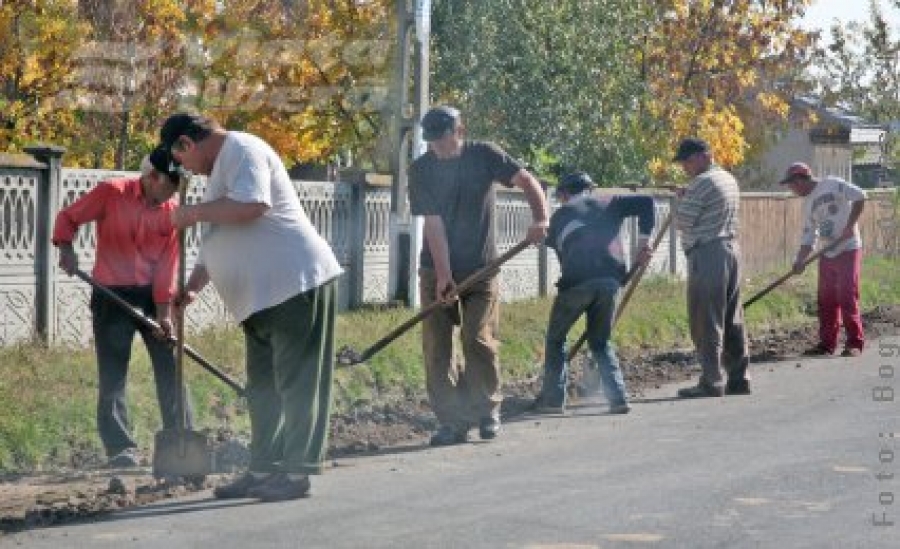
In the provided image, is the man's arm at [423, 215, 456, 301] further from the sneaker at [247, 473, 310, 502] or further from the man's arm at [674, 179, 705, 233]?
the man's arm at [674, 179, 705, 233]

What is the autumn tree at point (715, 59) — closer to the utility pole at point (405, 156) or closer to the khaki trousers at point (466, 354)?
the utility pole at point (405, 156)

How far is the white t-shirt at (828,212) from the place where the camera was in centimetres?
1717

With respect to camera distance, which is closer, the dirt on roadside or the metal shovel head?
the dirt on roadside

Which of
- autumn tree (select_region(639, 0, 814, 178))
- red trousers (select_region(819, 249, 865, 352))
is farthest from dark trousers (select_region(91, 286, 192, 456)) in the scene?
autumn tree (select_region(639, 0, 814, 178))

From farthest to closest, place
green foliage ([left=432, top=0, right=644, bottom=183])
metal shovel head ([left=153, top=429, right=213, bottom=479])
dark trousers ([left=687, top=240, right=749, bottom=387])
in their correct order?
green foliage ([left=432, top=0, right=644, bottom=183])
dark trousers ([left=687, top=240, right=749, bottom=387])
metal shovel head ([left=153, top=429, right=213, bottom=479])

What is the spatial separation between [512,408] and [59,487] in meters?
4.49

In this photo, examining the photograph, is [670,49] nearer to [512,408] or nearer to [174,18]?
[174,18]

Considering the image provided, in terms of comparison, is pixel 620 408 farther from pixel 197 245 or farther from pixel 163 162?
pixel 163 162

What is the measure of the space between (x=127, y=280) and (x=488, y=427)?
92.6 inches

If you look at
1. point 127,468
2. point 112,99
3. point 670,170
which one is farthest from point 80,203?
point 670,170

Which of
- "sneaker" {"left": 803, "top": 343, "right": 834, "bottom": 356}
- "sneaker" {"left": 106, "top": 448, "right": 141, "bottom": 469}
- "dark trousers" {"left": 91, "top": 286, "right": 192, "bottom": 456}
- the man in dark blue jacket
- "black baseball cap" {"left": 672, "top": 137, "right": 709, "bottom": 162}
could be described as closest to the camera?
"sneaker" {"left": 106, "top": 448, "right": 141, "bottom": 469}

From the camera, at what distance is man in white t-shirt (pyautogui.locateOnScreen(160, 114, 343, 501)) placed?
8.89 metres

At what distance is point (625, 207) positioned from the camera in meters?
13.0

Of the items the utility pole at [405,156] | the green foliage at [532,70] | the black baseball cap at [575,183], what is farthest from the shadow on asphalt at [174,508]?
the green foliage at [532,70]
